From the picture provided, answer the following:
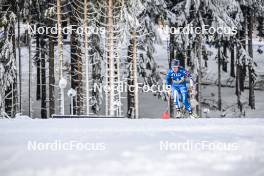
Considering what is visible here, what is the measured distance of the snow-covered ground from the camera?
8.16 meters

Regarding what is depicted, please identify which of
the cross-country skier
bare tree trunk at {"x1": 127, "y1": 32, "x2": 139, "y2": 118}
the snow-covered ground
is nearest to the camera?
the snow-covered ground

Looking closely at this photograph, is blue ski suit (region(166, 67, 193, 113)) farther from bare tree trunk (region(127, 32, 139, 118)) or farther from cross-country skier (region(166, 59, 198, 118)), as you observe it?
bare tree trunk (region(127, 32, 139, 118))

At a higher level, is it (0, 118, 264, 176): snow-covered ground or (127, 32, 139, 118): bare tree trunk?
(127, 32, 139, 118): bare tree trunk

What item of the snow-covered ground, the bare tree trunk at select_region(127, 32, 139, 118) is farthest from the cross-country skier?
the bare tree trunk at select_region(127, 32, 139, 118)

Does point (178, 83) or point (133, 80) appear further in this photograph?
point (133, 80)

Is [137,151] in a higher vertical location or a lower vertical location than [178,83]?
lower

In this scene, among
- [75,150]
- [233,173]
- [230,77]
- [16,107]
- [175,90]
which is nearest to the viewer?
[233,173]

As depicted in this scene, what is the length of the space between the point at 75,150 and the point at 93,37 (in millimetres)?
18688

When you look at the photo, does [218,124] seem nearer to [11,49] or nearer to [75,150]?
[75,150]

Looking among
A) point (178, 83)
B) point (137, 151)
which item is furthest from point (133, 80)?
point (137, 151)

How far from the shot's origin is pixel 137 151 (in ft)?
28.6

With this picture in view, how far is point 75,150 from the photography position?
891 centimetres

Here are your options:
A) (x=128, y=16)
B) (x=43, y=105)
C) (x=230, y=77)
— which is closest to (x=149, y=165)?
(x=128, y=16)

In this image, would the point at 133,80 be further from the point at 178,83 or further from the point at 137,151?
the point at 137,151
